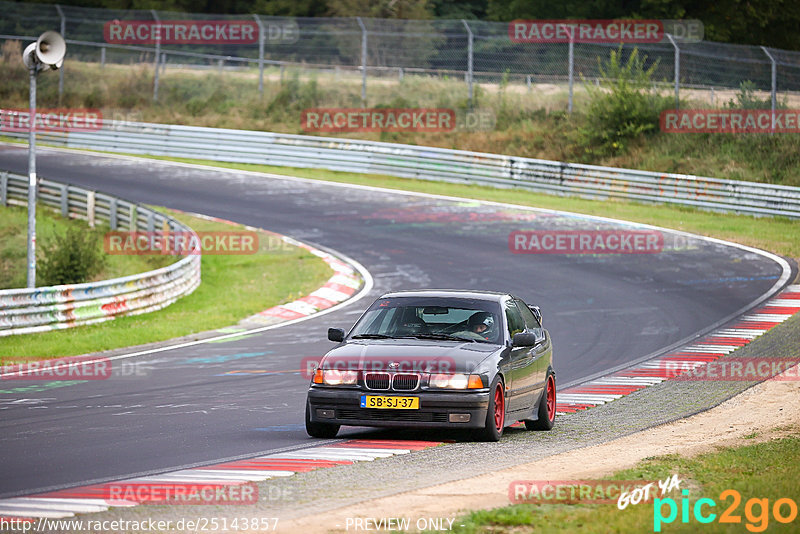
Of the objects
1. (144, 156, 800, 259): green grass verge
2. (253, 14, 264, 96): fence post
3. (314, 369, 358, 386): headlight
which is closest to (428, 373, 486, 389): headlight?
(314, 369, 358, 386): headlight

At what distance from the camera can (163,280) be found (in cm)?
2170

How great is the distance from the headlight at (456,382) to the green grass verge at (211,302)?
8537 mm

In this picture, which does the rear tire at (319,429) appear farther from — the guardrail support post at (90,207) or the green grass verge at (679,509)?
A: the guardrail support post at (90,207)

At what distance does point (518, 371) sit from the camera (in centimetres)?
1098

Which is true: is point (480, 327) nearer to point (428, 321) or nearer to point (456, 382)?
point (428, 321)

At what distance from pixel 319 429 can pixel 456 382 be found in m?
1.35

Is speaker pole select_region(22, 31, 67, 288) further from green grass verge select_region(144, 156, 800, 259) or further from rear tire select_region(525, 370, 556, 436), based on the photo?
green grass verge select_region(144, 156, 800, 259)

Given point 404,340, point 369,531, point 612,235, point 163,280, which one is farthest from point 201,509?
point 612,235

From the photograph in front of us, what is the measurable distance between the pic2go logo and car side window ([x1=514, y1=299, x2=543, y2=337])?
4.94m

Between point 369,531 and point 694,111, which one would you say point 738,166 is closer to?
point 694,111

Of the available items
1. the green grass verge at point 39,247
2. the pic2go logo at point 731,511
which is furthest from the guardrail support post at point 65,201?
the pic2go logo at point 731,511

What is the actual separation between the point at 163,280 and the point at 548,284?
7586 mm

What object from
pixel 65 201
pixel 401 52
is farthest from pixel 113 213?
pixel 401 52

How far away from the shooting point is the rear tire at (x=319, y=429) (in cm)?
1033
